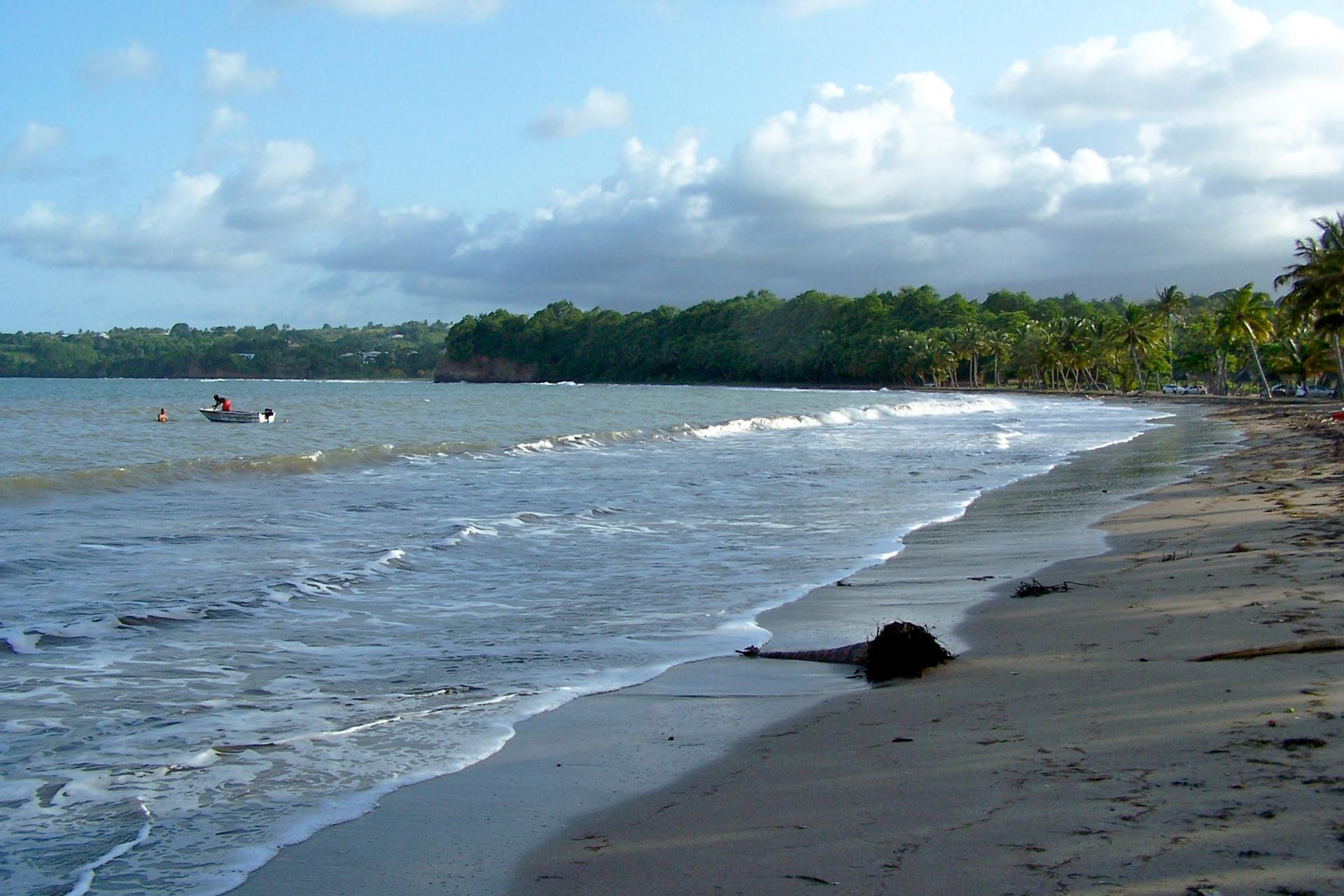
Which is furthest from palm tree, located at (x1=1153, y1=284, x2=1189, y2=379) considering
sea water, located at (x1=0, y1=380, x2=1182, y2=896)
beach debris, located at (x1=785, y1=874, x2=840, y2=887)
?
beach debris, located at (x1=785, y1=874, x2=840, y2=887)

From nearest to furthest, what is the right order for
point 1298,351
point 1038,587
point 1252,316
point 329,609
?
point 1038,587 → point 329,609 → point 1252,316 → point 1298,351

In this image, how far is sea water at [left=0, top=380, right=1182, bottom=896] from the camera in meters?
4.44

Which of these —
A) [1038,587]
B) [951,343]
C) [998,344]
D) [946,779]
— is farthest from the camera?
[951,343]

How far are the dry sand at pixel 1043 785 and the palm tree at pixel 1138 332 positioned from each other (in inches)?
3453

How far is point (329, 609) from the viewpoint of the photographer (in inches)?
337

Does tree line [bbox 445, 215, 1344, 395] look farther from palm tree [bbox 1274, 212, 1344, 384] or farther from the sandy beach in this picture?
the sandy beach

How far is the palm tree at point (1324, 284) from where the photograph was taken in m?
47.4

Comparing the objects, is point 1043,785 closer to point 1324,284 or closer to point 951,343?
point 1324,284

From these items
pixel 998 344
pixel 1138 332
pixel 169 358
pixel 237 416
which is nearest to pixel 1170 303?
pixel 1138 332

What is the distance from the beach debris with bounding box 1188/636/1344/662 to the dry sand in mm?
135

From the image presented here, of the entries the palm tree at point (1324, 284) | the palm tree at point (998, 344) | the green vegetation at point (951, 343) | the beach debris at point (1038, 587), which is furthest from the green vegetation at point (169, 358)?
the beach debris at point (1038, 587)

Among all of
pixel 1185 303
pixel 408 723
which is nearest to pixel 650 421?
pixel 408 723

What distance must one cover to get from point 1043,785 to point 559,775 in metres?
1.99

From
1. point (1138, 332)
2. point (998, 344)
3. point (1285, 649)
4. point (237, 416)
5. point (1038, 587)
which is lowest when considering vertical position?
point (1038, 587)
